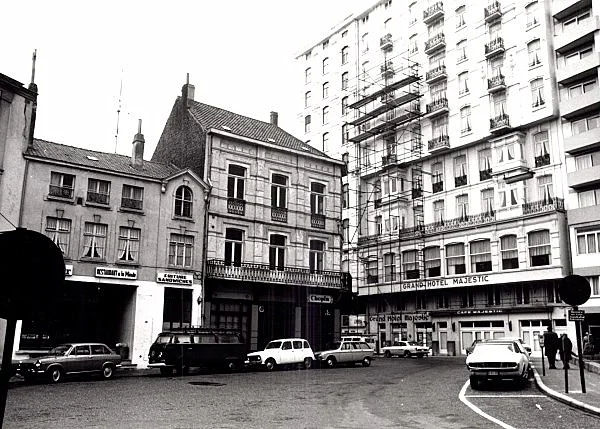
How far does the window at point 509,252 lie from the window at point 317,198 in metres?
16.0

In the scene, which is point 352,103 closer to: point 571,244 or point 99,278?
point 571,244

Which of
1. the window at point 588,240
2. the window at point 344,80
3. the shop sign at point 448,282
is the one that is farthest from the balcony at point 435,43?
the window at point 588,240

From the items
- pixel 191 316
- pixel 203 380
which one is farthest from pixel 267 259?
pixel 203 380

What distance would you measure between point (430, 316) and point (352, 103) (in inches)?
891

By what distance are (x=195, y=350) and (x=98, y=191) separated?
9669mm

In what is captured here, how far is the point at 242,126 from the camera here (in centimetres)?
3775

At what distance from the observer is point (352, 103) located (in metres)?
58.7

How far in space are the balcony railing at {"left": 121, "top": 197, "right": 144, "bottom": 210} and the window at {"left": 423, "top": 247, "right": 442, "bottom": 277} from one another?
2856 centimetres

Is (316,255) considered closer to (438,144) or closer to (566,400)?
(438,144)

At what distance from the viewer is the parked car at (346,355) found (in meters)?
30.5

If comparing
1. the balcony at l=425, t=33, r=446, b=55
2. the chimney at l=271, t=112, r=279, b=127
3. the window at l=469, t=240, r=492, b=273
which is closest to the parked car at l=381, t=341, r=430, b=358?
the window at l=469, t=240, r=492, b=273

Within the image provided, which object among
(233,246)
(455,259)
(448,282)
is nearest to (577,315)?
(233,246)

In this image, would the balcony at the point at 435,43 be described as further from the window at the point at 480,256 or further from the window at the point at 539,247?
the window at the point at 539,247

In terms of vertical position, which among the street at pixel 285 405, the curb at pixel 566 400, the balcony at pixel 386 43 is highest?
the balcony at pixel 386 43
